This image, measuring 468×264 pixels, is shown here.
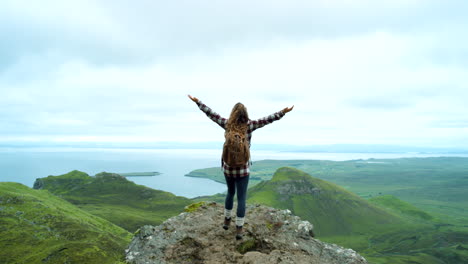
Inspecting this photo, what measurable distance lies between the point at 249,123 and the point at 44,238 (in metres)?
64.9

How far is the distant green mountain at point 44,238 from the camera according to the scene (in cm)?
3846

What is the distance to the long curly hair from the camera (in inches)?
383

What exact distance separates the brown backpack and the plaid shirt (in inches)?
12.2

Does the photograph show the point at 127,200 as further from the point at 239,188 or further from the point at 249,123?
the point at 249,123

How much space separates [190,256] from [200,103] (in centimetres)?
589

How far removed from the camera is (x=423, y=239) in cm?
17688

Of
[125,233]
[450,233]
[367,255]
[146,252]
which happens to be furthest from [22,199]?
[450,233]

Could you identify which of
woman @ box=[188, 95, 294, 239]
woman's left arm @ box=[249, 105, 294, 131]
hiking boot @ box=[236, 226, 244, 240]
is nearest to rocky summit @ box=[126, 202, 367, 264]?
hiking boot @ box=[236, 226, 244, 240]

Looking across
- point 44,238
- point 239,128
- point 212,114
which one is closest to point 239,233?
point 239,128

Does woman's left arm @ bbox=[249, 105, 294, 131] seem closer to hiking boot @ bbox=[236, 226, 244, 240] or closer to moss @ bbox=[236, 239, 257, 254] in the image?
hiking boot @ bbox=[236, 226, 244, 240]

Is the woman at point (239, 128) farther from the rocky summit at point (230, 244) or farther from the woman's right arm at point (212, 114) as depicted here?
the rocky summit at point (230, 244)

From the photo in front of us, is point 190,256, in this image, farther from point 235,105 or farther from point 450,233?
point 450,233

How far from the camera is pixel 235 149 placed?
369 inches

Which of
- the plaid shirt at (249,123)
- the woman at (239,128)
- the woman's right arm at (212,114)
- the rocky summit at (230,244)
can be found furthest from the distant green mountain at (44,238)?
the woman's right arm at (212,114)
